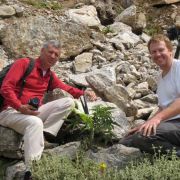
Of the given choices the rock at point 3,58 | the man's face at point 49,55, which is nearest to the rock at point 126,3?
the rock at point 3,58

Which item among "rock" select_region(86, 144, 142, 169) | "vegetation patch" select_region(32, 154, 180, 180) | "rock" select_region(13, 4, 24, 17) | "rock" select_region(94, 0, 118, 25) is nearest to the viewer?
"vegetation patch" select_region(32, 154, 180, 180)

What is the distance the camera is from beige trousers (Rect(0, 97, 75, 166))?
18.2 ft

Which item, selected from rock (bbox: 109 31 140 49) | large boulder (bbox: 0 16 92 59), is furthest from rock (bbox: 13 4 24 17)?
rock (bbox: 109 31 140 49)

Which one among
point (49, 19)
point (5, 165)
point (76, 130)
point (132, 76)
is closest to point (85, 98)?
point (76, 130)

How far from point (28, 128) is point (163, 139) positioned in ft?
6.08

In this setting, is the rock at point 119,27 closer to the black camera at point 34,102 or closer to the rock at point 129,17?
the rock at point 129,17

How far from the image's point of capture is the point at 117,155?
5.47 m

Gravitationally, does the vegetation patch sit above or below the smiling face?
below

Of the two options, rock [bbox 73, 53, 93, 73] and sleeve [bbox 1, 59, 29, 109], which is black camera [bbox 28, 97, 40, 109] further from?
rock [bbox 73, 53, 93, 73]

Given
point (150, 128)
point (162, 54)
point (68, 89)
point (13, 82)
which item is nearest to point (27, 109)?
point (13, 82)

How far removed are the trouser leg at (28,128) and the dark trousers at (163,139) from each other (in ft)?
4.28

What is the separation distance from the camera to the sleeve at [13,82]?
5.89 m

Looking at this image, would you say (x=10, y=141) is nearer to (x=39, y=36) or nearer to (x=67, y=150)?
(x=67, y=150)

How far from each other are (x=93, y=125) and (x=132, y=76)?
349cm
